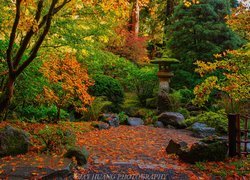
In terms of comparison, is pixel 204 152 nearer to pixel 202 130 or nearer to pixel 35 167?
pixel 35 167

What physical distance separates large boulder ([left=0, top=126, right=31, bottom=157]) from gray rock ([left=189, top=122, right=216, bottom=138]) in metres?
6.32

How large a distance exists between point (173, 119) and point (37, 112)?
17.3ft

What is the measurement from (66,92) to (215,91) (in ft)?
27.2

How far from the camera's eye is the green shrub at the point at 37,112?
9398 millimetres

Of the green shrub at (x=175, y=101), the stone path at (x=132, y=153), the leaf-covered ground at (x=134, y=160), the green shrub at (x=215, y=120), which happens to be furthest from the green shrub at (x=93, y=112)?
the green shrub at (x=215, y=120)

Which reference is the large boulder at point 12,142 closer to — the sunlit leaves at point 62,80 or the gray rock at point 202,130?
the sunlit leaves at point 62,80

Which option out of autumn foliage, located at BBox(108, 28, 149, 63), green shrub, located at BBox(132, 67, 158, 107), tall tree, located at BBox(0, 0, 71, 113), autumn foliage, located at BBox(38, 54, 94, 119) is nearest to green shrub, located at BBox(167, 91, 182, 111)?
Answer: green shrub, located at BBox(132, 67, 158, 107)

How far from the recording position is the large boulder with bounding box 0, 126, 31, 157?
5.51 metres

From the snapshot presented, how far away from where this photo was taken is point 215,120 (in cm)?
1115

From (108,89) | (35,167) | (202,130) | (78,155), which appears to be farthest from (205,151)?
(108,89)

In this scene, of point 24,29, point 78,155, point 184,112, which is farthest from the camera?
point 184,112

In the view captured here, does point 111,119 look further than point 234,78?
Yes

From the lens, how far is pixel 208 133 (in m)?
10.4

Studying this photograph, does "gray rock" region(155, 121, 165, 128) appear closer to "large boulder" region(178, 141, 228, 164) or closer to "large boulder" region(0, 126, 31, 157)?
"large boulder" region(178, 141, 228, 164)
